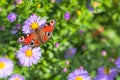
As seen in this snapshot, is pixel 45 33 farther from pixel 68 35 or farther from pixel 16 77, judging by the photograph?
pixel 68 35

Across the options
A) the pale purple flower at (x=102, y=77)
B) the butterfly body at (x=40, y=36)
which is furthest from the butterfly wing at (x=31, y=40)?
the pale purple flower at (x=102, y=77)

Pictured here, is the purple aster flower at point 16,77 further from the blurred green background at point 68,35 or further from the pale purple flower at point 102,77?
the pale purple flower at point 102,77

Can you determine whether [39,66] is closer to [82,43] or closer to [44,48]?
[44,48]

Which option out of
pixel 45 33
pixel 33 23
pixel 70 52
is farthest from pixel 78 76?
pixel 70 52

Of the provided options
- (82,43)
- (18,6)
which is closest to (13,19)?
(18,6)

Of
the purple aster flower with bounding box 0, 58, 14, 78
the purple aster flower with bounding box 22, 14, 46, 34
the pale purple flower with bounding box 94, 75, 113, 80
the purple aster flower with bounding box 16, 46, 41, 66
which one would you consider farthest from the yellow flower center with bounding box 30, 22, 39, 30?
the pale purple flower with bounding box 94, 75, 113, 80

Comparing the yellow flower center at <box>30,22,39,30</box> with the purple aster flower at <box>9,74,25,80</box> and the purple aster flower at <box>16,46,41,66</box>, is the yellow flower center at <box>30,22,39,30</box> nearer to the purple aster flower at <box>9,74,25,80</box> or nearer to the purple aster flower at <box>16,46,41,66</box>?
the purple aster flower at <box>16,46,41,66</box>
